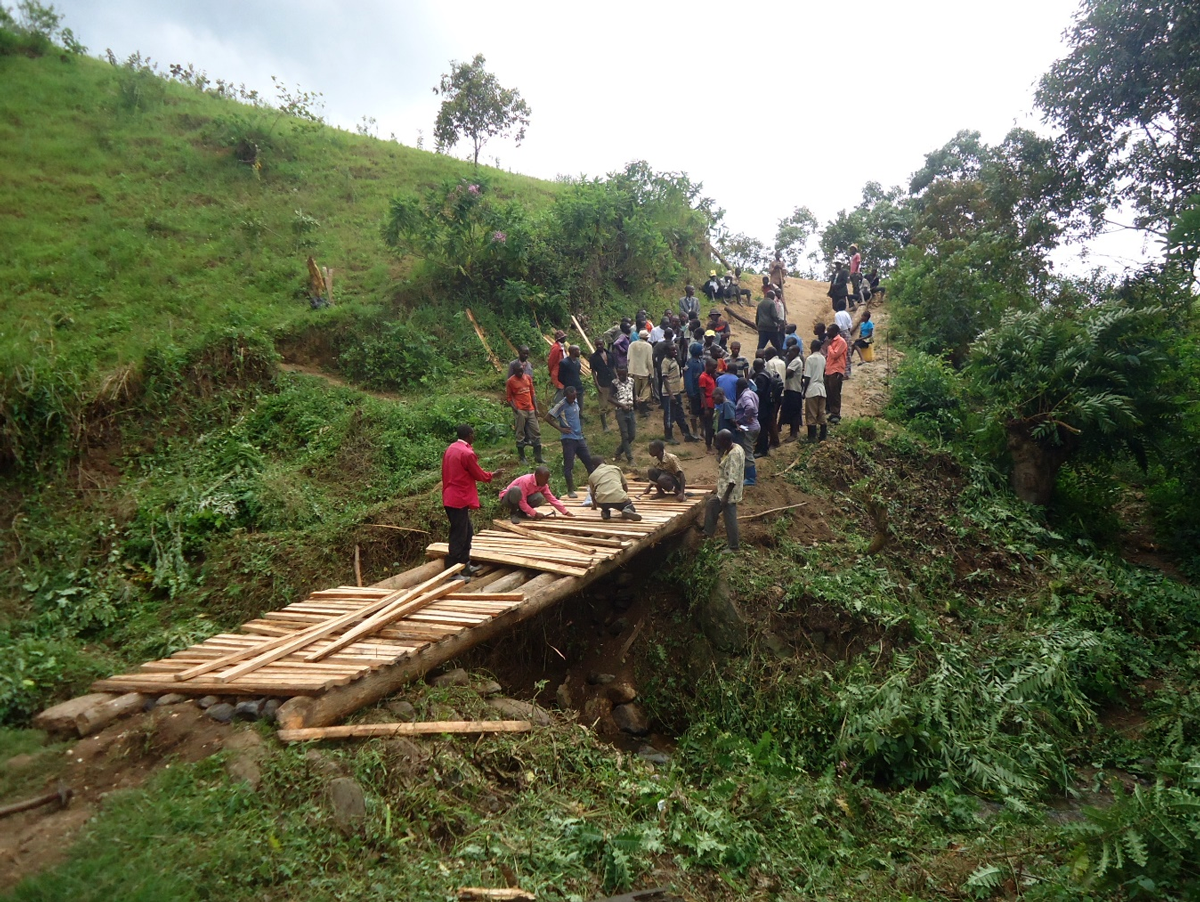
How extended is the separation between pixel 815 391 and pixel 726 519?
3.85m

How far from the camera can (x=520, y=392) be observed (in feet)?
33.9

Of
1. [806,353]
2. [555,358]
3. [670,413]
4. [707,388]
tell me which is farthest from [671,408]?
[806,353]

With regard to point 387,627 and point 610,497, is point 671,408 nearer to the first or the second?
point 610,497

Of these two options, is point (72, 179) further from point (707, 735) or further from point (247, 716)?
point (707, 735)

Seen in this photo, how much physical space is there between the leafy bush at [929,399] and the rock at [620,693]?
312 inches

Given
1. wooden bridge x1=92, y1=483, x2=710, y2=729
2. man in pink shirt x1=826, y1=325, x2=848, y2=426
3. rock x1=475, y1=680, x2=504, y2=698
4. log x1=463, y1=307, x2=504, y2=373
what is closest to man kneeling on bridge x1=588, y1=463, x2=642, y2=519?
wooden bridge x1=92, y1=483, x2=710, y2=729

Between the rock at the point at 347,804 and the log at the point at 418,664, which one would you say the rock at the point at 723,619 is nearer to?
the log at the point at 418,664

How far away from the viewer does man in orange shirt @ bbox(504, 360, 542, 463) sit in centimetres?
1021

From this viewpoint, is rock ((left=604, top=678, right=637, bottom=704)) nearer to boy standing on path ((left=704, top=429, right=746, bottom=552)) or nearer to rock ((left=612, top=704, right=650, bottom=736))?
rock ((left=612, top=704, right=650, bottom=736))

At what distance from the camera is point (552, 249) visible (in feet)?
57.6

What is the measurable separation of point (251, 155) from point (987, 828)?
2090 centimetres

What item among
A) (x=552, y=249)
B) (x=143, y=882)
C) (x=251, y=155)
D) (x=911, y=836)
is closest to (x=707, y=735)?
(x=911, y=836)

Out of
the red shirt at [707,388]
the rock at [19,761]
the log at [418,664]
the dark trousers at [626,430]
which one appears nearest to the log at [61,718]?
the rock at [19,761]

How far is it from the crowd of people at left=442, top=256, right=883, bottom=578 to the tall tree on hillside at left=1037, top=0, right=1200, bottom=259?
22.2 feet
